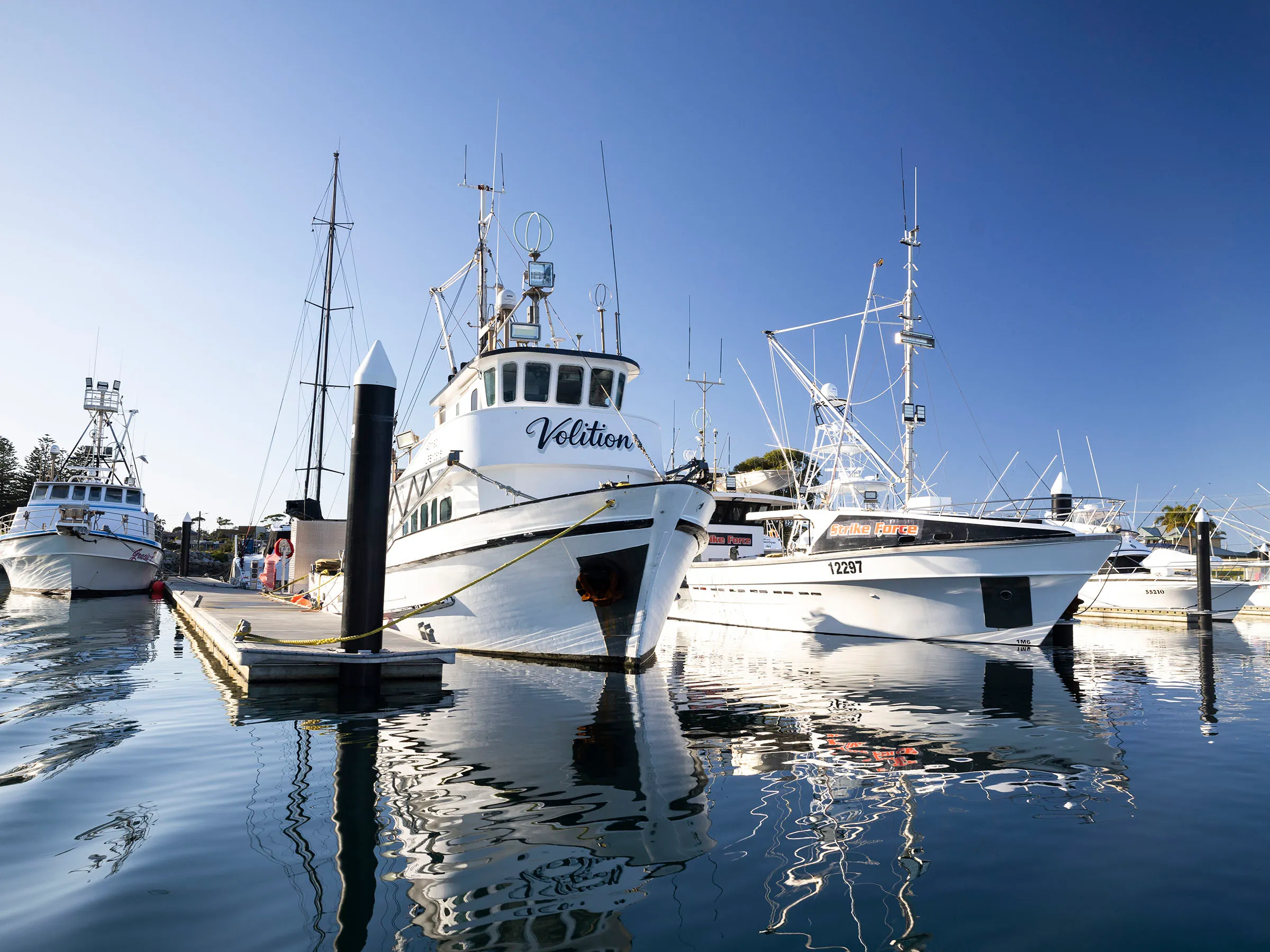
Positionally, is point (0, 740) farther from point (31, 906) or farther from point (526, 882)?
point (526, 882)

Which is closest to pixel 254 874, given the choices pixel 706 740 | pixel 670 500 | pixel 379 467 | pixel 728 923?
pixel 728 923

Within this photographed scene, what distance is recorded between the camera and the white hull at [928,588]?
18672 mm

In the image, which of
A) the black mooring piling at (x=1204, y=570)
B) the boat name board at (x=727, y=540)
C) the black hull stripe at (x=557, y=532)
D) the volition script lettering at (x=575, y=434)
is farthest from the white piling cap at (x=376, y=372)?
the black mooring piling at (x=1204, y=570)

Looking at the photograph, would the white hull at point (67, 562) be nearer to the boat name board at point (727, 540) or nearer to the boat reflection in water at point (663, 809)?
the boat name board at point (727, 540)

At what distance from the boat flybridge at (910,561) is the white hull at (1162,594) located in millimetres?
7405

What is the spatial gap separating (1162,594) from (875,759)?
2916 cm

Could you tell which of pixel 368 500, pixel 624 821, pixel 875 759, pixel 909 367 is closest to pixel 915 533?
pixel 909 367

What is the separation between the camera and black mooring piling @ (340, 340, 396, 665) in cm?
956

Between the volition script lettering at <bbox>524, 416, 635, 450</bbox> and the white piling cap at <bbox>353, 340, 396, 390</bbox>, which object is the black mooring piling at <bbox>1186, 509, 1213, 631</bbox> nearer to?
the volition script lettering at <bbox>524, 416, 635, 450</bbox>

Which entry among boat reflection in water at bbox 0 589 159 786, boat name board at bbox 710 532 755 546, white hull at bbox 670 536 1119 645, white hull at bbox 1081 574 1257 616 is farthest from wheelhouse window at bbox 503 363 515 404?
white hull at bbox 1081 574 1257 616

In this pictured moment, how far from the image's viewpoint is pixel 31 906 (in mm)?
3742

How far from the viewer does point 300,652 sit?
10039 millimetres

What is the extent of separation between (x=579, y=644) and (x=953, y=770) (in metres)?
7.73

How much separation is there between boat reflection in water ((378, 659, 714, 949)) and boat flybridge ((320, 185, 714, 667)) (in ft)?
11.5
